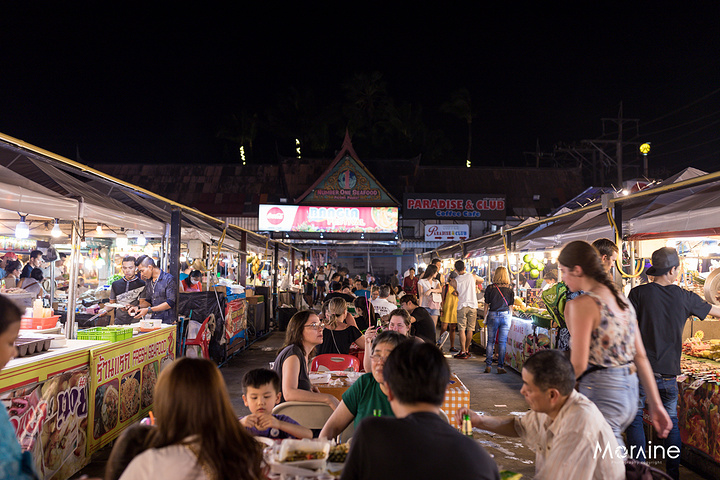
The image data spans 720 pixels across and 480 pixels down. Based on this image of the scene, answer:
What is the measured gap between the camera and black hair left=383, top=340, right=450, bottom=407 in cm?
184

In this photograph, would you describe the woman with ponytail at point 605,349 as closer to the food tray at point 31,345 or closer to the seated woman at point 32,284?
the food tray at point 31,345

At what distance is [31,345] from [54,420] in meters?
0.67

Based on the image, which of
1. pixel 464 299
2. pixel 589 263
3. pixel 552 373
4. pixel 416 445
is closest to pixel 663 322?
pixel 589 263

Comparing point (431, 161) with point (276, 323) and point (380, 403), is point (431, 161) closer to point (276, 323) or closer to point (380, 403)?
point (276, 323)

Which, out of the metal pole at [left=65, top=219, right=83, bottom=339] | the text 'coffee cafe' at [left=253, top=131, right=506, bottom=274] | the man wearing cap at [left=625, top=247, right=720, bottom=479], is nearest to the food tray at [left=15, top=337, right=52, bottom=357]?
the metal pole at [left=65, top=219, right=83, bottom=339]

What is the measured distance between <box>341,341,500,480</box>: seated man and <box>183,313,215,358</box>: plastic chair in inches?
298

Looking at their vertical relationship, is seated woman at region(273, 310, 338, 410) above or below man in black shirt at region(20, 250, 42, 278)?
below

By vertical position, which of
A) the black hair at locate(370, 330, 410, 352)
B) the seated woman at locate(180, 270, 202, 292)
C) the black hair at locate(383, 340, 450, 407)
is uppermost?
the seated woman at locate(180, 270, 202, 292)

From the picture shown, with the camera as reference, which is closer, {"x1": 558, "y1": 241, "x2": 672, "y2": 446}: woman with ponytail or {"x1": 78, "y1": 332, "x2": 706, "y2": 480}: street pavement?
{"x1": 558, "y1": 241, "x2": 672, "y2": 446}: woman with ponytail

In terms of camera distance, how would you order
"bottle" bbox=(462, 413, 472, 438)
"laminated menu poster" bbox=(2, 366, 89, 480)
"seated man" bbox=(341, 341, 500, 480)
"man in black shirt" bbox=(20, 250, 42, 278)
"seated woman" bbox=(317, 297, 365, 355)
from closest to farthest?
"seated man" bbox=(341, 341, 500, 480) → "bottle" bbox=(462, 413, 472, 438) → "laminated menu poster" bbox=(2, 366, 89, 480) → "seated woman" bbox=(317, 297, 365, 355) → "man in black shirt" bbox=(20, 250, 42, 278)

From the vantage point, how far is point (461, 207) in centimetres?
2198

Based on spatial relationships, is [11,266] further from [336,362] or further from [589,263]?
[589,263]

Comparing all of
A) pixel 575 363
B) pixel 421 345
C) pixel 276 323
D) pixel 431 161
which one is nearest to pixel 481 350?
pixel 276 323

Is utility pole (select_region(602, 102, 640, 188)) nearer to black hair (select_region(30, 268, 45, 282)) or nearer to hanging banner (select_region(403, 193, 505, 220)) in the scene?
hanging banner (select_region(403, 193, 505, 220))
